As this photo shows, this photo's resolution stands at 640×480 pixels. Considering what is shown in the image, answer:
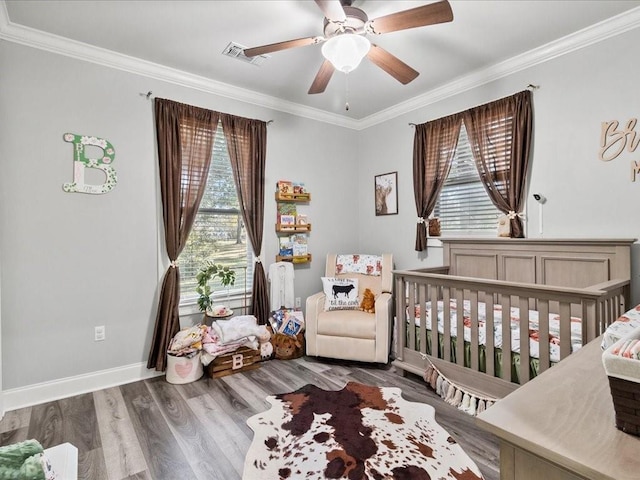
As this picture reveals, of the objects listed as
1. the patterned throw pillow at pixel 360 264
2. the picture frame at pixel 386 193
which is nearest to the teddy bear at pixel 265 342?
the patterned throw pillow at pixel 360 264

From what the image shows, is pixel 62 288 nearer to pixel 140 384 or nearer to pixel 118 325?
pixel 118 325

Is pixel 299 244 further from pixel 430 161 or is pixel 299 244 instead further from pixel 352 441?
pixel 352 441

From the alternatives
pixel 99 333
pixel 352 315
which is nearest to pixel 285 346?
pixel 352 315

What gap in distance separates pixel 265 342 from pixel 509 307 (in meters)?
2.13

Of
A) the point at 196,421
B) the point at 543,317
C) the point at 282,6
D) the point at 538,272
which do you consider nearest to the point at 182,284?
the point at 196,421

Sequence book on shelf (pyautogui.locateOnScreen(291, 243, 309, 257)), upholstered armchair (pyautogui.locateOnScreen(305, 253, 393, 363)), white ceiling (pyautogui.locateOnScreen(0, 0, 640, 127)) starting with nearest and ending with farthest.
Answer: white ceiling (pyautogui.locateOnScreen(0, 0, 640, 127)), upholstered armchair (pyautogui.locateOnScreen(305, 253, 393, 363)), book on shelf (pyautogui.locateOnScreen(291, 243, 309, 257))

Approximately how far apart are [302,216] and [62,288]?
7.56 feet

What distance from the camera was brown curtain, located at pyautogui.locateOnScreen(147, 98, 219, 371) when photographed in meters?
2.85

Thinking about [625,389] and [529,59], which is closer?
[625,389]

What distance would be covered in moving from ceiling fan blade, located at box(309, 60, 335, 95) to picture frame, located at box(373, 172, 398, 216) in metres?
1.73

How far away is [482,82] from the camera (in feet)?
10.2

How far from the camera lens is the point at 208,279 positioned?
9.96ft

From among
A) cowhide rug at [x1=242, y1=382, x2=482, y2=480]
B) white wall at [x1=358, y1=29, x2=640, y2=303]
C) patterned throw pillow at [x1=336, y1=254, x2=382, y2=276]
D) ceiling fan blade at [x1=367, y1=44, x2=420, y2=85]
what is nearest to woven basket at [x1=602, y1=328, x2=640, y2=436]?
cowhide rug at [x1=242, y1=382, x2=482, y2=480]

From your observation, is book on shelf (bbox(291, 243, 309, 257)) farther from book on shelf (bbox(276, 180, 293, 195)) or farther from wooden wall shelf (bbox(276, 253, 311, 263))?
book on shelf (bbox(276, 180, 293, 195))
